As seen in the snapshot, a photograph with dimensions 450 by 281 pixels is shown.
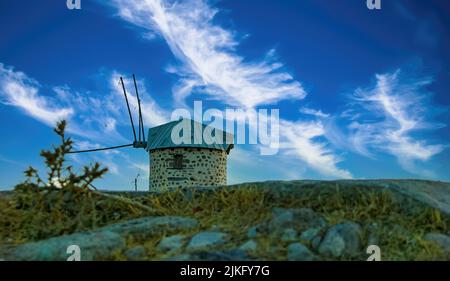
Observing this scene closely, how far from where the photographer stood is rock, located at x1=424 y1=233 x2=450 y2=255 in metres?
4.13

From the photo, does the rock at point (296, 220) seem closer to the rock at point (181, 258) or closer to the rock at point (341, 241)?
the rock at point (341, 241)

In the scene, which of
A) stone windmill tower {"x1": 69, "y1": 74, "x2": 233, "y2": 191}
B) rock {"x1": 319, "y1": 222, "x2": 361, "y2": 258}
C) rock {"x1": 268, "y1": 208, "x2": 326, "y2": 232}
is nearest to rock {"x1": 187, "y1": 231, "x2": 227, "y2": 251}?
rock {"x1": 268, "y1": 208, "x2": 326, "y2": 232}

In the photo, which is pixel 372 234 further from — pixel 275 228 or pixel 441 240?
pixel 275 228

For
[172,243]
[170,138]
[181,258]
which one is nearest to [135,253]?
[172,243]

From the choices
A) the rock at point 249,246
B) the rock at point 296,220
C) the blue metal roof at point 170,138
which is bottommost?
the rock at point 249,246

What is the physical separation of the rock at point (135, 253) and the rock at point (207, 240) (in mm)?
423

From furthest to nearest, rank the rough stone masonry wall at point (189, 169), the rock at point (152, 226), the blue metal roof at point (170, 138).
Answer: the blue metal roof at point (170, 138) < the rough stone masonry wall at point (189, 169) < the rock at point (152, 226)

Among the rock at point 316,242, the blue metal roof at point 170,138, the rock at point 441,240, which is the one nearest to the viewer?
the rock at point 316,242

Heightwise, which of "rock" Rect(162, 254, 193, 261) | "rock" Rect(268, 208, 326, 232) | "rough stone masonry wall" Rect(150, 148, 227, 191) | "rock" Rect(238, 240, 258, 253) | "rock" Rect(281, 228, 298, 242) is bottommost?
"rock" Rect(162, 254, 193, 261)

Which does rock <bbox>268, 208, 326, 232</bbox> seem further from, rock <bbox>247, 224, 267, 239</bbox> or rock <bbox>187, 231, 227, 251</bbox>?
rock <bbox>187, 231, 227, 251</bbox>

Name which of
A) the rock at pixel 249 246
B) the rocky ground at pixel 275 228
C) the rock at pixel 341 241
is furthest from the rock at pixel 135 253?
the rock at pixel 341 241

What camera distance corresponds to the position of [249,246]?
13.2ft

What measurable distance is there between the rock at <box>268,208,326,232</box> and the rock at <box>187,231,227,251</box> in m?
0.49

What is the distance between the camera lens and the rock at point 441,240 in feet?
13.5
